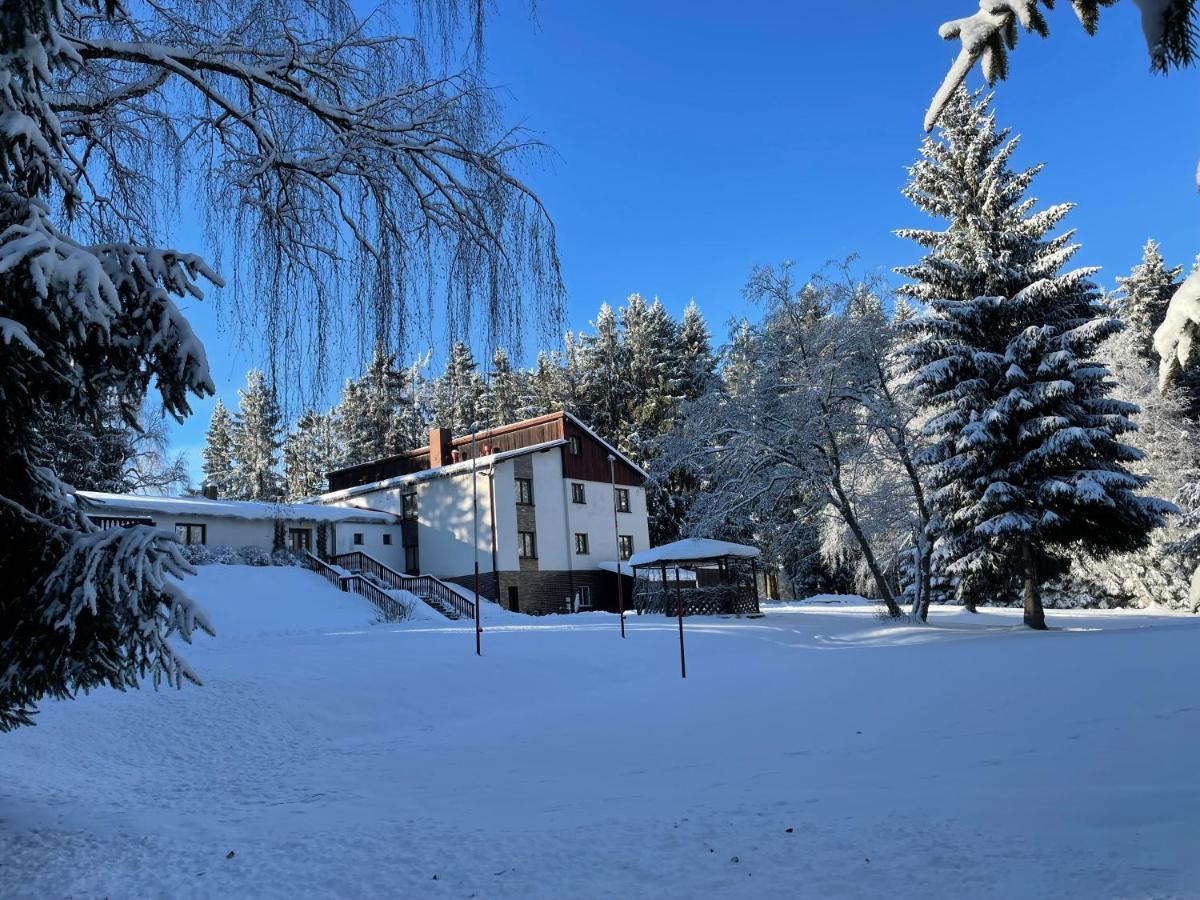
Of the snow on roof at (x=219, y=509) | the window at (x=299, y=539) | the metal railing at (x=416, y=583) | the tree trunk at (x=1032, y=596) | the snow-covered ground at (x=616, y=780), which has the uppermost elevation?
the snow on roof at (x=219, y=509)

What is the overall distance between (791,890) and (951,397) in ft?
66.9

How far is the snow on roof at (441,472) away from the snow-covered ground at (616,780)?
1767 centimetres

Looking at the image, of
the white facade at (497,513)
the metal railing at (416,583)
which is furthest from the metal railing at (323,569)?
the white facade at (497,513)

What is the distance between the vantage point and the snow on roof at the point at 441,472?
1359 inches

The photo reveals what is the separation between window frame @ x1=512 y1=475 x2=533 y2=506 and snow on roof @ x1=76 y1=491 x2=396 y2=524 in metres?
5.96

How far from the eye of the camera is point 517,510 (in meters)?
35.6

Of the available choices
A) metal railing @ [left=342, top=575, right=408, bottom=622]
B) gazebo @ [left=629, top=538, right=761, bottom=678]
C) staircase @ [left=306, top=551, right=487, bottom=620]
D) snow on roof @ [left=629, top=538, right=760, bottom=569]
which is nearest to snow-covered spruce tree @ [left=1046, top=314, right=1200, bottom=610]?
gazebo @ [left=629, top=538, right=761, bottom=678]

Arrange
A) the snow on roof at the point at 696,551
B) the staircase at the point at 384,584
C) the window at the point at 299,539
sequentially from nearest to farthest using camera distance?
the snow on roof at the point at 696,551 → the staircase at the point at 384,584 → the window at the point at 299,539

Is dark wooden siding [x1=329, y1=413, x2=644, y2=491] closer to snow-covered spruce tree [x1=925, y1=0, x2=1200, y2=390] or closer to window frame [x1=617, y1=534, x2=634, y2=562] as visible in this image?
window frame [x1=617, y1=534, x2=634, y2=562]

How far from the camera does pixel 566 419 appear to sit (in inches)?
1501

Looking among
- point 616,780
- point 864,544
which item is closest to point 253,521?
point 864,544

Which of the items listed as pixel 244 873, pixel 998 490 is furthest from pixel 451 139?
pixel 998 490

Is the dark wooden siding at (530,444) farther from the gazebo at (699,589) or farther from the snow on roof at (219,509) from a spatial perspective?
the gazebo at (699,589)

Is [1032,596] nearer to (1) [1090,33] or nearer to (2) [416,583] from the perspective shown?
(2) [416,583]
